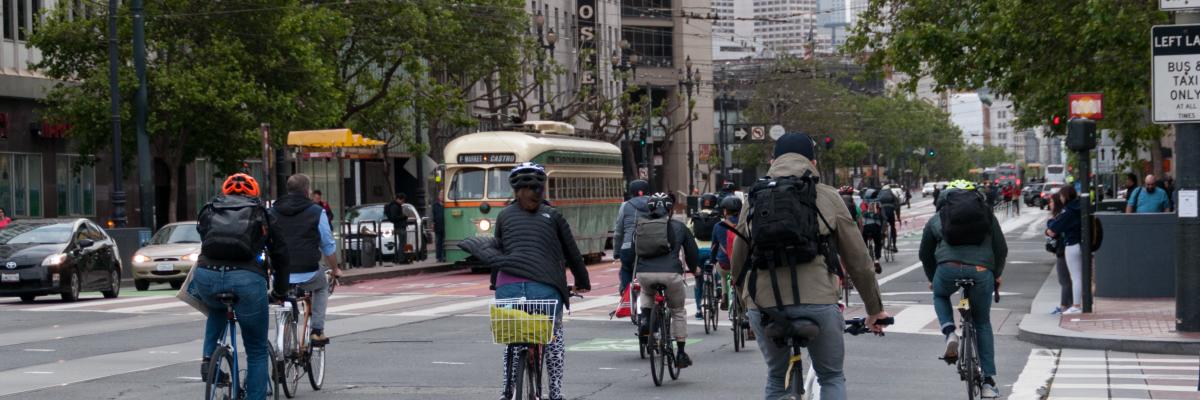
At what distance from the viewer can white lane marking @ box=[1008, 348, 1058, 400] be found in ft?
43.0

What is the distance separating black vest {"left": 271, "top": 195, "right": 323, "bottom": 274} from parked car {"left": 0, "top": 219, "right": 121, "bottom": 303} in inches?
542

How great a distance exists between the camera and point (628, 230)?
16.5 m

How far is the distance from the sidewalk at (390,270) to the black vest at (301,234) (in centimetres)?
1822

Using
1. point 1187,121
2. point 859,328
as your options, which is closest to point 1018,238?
point 1187,121

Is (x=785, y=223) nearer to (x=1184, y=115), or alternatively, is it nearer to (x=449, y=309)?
(x=1184, y=115)

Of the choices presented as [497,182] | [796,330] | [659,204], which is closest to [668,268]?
[659,204]

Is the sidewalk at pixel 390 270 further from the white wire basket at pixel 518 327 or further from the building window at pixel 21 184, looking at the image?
the white wire basket at pixel 518 327

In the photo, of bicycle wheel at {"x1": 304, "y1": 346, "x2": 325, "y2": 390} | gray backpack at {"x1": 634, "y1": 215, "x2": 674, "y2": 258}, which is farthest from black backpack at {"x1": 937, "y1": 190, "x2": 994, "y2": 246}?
bicycle wheel at {"x1": 304, "y1": 346, "x2": 325, "y2": 390}

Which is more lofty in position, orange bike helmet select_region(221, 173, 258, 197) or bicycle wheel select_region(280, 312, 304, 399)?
orange bike helmet select_region(221, 173, 258, 197)

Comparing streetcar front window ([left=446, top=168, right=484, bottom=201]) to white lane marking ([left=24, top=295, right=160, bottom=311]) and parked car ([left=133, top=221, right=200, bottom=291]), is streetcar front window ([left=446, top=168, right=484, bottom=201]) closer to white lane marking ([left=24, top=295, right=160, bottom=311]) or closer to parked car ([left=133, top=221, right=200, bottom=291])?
parked car ([left=133, top=221, right=200, bottom=291])

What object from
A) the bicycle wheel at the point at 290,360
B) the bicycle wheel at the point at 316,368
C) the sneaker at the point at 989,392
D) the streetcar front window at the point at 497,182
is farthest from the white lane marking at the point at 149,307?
the sneaker at the point at 989,392

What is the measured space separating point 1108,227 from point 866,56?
646 inches

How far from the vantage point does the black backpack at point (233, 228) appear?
32.6 ft

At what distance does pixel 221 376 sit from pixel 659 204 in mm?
5788
